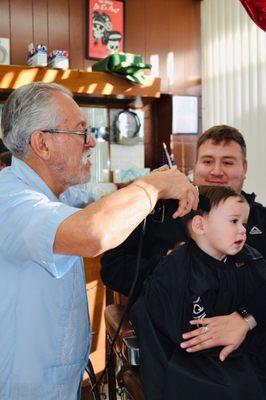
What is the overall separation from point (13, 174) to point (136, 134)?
2.46 meters

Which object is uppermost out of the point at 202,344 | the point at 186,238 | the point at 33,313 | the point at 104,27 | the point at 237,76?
the point at 104,27

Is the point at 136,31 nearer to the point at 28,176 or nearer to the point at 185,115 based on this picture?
the point at 185,115

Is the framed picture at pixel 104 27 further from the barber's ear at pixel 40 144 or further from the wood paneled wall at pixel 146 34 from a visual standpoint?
the barber's ear at pixel 40 144

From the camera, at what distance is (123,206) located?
3.14ft

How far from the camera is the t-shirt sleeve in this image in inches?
37.2

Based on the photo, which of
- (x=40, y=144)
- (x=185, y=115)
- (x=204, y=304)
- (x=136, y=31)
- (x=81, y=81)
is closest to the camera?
(x=40, y=144)

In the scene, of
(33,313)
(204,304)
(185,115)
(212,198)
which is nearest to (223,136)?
(212,198)

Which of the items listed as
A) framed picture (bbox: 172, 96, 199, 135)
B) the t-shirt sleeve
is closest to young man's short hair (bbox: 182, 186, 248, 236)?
the t-shirt sleeve

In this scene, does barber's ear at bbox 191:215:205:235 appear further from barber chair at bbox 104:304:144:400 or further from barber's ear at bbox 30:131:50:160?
barber's ear at bbox 30:131:50:160

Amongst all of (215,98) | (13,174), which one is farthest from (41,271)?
(215,98)

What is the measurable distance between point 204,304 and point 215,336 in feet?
0.37

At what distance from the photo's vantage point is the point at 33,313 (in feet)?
3.90

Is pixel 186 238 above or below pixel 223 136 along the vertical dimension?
below

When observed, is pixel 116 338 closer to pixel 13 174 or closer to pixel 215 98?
pixel 13 174
